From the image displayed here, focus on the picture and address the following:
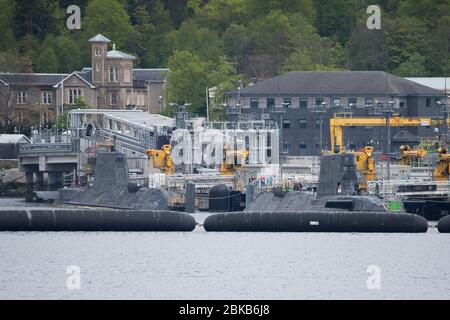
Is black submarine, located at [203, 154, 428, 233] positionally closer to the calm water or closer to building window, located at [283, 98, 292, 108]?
the calm water

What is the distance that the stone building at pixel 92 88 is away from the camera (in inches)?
6668

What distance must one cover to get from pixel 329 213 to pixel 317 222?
66 centimetres

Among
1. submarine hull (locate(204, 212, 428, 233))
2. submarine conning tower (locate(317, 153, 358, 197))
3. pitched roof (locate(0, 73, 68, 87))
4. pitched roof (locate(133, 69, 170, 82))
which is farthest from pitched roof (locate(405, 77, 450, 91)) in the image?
submarine hull (locate(204, 212, 428, 233))

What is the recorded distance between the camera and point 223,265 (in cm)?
9150

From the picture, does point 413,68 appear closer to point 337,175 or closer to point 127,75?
point 127,75

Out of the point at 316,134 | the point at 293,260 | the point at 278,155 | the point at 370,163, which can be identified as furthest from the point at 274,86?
the point at 293,260

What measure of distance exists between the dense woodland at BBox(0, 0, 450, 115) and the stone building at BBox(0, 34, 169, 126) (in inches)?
66.9

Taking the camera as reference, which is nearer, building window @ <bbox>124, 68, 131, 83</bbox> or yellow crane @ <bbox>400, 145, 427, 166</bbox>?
yellow crane @ <bbox>400, 145, 427, 166</bbox>

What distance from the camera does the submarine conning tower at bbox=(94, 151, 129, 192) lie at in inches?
4552

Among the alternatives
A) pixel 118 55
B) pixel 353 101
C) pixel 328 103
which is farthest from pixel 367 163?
pixel 118 55

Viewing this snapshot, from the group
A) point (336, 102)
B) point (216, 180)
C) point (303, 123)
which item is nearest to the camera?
point (216, 180)

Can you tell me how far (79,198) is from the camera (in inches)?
4688
